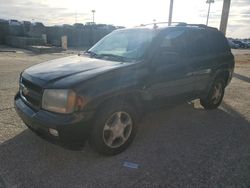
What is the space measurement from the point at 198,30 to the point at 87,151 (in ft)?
10.6

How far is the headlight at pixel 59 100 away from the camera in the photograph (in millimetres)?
3400

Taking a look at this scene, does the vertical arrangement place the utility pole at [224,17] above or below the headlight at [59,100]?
above

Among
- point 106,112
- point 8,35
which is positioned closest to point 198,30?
point 106,112

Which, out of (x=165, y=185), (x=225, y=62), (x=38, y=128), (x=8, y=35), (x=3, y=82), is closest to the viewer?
(x=165, y=185)

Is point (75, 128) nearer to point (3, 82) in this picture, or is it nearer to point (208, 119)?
point (208, 119)

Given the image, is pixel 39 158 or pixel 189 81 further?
pixel 189 81

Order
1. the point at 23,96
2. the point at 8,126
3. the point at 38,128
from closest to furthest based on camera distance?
the point at 38,128 → the point at 23,96 → the point at 8,126

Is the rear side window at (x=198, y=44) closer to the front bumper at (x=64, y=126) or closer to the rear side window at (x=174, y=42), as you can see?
the rear side window at (x=174, y=42)

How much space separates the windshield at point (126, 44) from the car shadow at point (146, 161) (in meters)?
1.37

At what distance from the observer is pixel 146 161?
3861 millimetres

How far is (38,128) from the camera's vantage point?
142 inches

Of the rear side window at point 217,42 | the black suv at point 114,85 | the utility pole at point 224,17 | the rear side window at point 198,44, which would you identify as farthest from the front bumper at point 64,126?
the utility pole at point 224,17

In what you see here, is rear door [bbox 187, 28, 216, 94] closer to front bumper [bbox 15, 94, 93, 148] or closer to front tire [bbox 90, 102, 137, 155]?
front tire [bbox 90, 102, 137, 155]

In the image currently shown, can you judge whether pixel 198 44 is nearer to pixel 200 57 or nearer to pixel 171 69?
pixel 200 57
